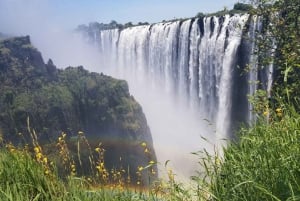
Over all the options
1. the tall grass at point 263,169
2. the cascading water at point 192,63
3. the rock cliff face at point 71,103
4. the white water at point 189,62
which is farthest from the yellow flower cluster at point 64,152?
the rock cliff face at point 71,103

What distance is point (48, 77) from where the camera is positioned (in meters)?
165

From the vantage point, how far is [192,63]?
6038cm

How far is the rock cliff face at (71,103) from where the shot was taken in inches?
5399

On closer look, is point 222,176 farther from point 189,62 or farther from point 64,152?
point 189,62

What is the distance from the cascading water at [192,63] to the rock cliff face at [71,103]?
1328 inches

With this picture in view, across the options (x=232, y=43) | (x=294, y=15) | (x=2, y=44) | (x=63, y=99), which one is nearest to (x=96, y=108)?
(x=63, y=99)

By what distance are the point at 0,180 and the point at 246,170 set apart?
266 cm

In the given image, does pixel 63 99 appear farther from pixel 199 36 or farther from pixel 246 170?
pixel 246 170

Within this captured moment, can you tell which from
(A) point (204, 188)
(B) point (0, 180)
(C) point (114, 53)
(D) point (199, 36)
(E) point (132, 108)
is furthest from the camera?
(E) point (132, 108)

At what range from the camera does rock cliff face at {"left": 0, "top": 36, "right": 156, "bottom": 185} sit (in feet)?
450

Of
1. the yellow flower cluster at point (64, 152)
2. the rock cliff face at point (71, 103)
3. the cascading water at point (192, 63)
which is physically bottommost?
the rock cliff face at point (71, 103)

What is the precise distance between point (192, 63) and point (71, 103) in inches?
3650

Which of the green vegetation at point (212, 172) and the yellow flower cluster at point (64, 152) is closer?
the green vegetation at point (212, 172)

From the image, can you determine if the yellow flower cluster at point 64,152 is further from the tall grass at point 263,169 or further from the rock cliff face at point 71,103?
the rock cliff face at point 71,103
